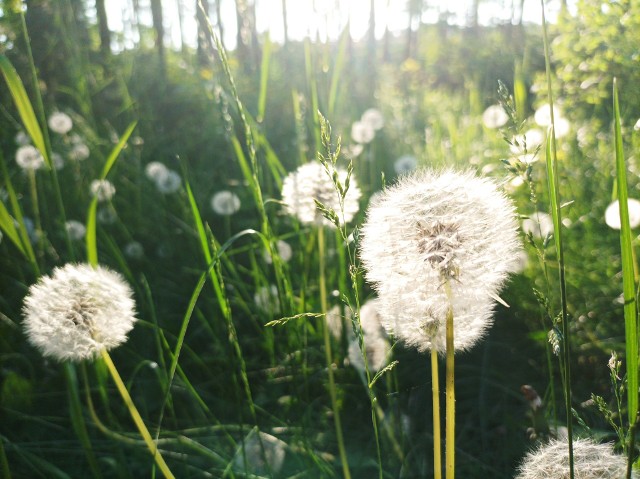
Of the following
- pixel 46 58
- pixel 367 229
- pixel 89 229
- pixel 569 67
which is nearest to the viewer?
pixel 367 229

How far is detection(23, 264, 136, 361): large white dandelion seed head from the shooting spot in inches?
48.7

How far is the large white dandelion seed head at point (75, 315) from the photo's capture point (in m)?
1.24

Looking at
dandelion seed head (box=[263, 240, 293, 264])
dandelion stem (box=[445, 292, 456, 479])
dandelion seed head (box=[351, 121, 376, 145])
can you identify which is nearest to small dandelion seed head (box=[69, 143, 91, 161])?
dandelion seed head (box=[263, 240, 293, 264])

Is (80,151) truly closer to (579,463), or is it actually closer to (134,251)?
(134,251)

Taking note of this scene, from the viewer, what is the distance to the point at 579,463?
0.93m

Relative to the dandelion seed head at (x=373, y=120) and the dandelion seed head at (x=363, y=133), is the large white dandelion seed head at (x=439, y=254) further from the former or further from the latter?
the dandelion seed head at (x=373, y=120)

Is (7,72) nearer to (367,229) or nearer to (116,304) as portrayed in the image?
(116,304)

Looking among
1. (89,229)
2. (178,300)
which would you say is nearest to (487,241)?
(89,229)

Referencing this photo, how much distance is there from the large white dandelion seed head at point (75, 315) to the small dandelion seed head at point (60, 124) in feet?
9.04

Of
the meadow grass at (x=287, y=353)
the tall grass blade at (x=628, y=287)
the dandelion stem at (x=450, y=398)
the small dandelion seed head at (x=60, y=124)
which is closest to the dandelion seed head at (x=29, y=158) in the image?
the meadow grass at (x=287, y=353)

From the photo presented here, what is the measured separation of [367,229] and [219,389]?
1.10 metres

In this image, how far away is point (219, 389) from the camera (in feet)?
6.16

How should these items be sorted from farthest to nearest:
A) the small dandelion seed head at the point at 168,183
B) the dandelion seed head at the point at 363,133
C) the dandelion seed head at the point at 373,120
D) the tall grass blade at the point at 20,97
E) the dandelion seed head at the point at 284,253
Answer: the dandelion seed head at the point at 373,120 → the dandelion seed head at the point at 363,133 → the small dandelion seed head at the point at 168,183 → the dandelion seed head at the point at 284,253 → the tall grass blade at the point at 20,97

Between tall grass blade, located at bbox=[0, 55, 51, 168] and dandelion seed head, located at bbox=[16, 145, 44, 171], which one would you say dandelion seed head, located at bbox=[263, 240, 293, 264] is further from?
dandelion seed head, located at bbox=[16, 145, 44, 171]
